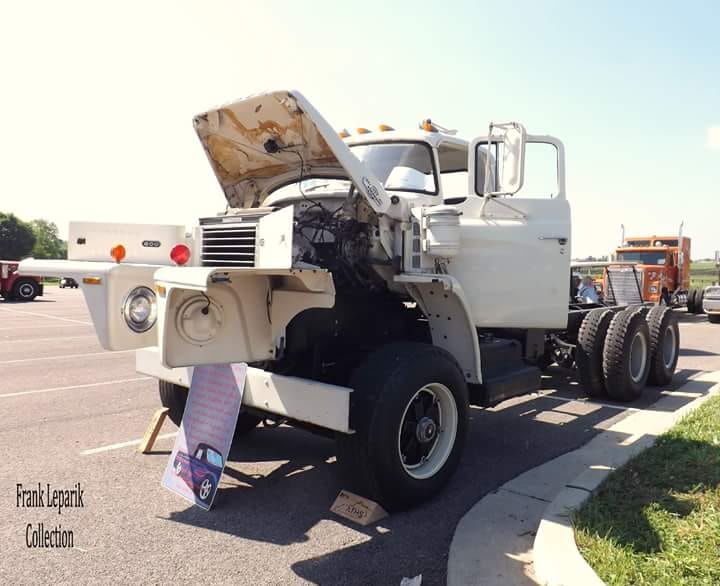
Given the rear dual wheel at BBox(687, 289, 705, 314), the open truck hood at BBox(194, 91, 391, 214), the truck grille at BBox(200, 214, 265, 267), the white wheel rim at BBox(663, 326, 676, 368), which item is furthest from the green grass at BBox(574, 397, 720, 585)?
the rear dual wheel at BBox(687, 289, 705, 314)

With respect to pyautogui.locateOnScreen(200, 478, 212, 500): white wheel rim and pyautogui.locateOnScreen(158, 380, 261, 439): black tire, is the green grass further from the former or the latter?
pyautogui.locateOnScreen(158, 380, 261, 439): black tire

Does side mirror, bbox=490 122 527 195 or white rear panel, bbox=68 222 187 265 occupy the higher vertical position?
side mirror, bbox=490 122 527 195

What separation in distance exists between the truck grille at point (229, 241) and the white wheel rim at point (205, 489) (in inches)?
56.2

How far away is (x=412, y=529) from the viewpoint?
361cm

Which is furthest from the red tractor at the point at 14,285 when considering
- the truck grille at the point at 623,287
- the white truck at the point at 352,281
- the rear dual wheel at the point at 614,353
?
the rear dual wheel at the point at 614,353

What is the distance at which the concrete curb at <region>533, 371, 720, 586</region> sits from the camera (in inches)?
113

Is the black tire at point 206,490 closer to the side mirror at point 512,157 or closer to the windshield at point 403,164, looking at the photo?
the windshield at point 403,164

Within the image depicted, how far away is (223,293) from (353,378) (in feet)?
3.14

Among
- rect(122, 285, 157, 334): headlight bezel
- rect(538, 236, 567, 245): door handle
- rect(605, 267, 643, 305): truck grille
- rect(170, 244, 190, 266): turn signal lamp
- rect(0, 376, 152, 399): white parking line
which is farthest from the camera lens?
rect(605, 267, 643, 305): truck grille

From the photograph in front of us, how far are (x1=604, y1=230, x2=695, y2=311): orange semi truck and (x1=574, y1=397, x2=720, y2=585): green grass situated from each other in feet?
52.1

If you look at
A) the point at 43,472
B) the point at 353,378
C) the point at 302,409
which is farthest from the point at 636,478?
the point at 43,472

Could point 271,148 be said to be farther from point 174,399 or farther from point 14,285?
point 14,285

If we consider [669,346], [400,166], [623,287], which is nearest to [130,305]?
[400,166]

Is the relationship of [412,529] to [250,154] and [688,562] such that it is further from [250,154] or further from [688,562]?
[250,154]
